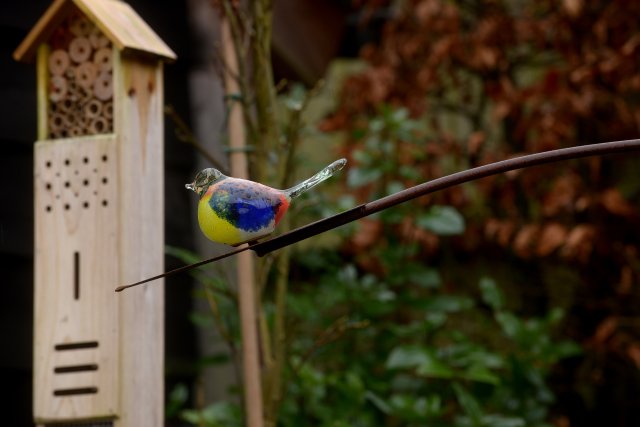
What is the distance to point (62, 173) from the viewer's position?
140cm

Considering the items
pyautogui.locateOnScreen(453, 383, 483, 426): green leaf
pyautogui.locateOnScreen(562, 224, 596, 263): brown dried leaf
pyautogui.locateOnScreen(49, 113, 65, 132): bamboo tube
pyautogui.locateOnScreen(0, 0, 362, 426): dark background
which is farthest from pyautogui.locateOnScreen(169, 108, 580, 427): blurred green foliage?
pyautogui.locateOnScreen(49, 113, 65, 132): bamboo tube

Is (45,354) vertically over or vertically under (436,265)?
under

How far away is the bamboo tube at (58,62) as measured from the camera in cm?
146

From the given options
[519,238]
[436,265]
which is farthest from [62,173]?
[436,265]

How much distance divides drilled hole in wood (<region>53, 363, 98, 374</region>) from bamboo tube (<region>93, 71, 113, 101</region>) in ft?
1.26

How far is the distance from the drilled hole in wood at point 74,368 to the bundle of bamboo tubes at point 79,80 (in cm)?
34

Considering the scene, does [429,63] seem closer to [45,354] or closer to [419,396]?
[419,396]

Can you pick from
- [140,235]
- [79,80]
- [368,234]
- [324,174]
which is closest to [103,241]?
[140,235]

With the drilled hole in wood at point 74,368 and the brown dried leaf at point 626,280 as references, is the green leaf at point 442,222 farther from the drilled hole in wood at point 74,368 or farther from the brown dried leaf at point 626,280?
the drilled hole in wood at point 74,368

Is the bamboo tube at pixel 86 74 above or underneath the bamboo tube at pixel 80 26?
underneath

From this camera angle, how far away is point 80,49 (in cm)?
145

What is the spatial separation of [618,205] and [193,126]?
1.28 metres

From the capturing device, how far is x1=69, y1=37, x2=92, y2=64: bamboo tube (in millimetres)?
1444

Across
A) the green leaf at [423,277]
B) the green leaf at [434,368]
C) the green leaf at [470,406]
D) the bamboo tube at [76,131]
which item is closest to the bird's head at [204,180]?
the bamboo tube at [76,131]
